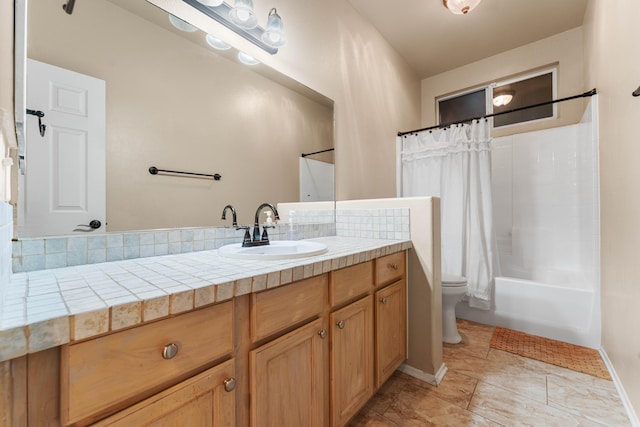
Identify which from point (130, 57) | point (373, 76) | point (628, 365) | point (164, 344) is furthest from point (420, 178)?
point (164, 344)

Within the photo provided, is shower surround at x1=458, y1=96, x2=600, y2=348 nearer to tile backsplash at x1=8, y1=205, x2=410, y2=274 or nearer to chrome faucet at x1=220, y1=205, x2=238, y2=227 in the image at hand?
tile backsplash at x1=8, y1=205, x2=410, y2=274

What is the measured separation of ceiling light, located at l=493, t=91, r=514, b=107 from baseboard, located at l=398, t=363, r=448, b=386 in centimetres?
281

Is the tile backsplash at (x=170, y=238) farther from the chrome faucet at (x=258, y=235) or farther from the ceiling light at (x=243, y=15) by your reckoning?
the ceiling light at (x=243, y=15)

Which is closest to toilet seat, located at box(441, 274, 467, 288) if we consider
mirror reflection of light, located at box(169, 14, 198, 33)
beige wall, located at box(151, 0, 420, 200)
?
beige wall, located at box(151, 0, 420, 200)

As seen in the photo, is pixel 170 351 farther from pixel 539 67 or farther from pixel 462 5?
pixel 539 67

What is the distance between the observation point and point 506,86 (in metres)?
3.02

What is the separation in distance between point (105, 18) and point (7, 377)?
3.76 feet

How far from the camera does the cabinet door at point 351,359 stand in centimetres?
107

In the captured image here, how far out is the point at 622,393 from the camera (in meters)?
1.40

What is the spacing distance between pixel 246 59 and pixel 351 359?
61.3 inches

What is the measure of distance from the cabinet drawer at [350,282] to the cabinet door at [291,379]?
0.12 meters

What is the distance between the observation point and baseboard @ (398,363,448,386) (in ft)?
5.12

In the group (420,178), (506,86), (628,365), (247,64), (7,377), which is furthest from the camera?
(506,86)

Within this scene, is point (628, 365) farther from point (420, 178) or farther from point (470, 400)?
point (420, 178)
